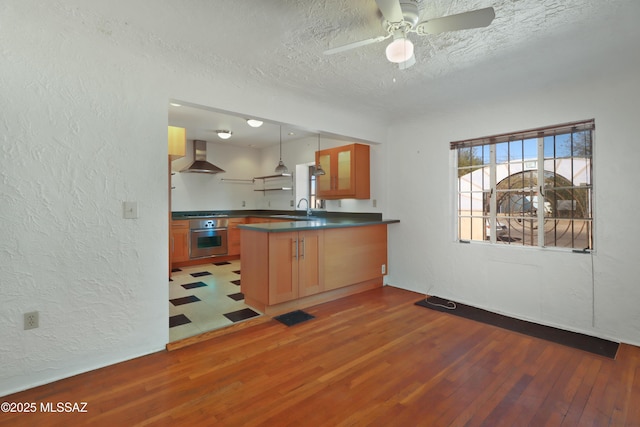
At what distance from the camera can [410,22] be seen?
1700mm

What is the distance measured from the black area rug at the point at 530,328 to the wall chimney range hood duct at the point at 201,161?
4.43 m

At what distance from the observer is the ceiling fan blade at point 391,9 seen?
1461 mm

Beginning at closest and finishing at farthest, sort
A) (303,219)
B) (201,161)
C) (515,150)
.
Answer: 1. (515,150)
2. (303,219)
3. (201,161)

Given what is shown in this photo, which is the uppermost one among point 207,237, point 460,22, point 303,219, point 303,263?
point 460,22

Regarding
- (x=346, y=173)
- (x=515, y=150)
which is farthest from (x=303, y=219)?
(x=515, y=150)

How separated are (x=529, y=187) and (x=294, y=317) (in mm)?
2743

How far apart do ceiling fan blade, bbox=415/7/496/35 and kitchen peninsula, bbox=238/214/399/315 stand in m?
2.05

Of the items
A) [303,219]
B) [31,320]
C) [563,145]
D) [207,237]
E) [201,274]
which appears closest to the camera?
[31,320]

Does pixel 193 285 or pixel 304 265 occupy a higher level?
pixel 304 265

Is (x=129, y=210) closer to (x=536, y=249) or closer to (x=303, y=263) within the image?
(x=303, y=263)

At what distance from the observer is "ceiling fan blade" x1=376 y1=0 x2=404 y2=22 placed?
4.79ft

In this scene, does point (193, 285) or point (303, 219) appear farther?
point (303, 219)

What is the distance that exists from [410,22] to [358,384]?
7.20 ft

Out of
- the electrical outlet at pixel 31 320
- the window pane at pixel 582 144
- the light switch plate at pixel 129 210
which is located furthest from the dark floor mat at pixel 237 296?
the window pane at pixel 582 144
